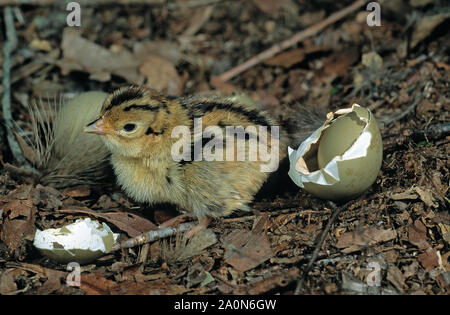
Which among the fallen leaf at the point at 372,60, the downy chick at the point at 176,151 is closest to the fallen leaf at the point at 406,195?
the downy chick at the point at 176,151

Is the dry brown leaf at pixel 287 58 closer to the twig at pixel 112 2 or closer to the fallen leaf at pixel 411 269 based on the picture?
the twig at pixel 112 2

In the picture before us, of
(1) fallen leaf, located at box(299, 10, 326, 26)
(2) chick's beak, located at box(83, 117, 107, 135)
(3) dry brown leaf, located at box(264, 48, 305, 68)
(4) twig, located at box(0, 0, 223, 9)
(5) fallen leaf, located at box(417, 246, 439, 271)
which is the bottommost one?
(5) fallen leaf, located at box(417, 246, 439, 271)

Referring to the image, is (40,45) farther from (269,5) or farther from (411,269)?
(411,269)

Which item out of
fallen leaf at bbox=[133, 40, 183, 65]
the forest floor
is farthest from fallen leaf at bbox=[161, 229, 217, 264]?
fallen leaf at bbox=[133, 40, 183, 65]

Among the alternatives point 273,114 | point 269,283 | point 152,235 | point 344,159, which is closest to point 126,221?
point 152,235

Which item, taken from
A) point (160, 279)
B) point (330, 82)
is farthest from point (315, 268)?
point (330, 82)

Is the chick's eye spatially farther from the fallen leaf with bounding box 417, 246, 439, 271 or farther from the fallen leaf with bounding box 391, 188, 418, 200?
the fallen leaf with bounding box 417, 246, 439, 271
